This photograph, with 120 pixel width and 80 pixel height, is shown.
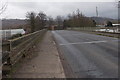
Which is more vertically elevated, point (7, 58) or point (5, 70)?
point (7, 58)

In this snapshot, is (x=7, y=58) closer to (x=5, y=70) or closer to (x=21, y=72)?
(x=5, y=70)

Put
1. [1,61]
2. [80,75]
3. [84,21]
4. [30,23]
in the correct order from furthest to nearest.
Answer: [84,21] < [30,23] < [80,75] < [1,61]

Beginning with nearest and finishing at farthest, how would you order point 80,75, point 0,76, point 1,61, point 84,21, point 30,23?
point 0,76, point 1,61, point 80,75, point 30,23, point 84,21

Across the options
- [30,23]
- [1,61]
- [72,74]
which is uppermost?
[30,23]

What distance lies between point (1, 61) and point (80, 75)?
112 inches

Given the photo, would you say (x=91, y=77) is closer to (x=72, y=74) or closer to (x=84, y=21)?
(x=72, y=74)

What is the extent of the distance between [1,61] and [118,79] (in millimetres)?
3923

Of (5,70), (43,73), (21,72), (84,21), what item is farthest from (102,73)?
(84,21)

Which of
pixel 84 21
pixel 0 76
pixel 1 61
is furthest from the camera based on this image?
pixel 84 21

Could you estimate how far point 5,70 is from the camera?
18.1 ft

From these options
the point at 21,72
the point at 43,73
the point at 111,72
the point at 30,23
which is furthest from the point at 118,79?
the point at 30,23

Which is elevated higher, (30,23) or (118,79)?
(30,23)

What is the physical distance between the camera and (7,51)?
5691 millimetres

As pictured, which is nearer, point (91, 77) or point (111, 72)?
point (91, 77)
